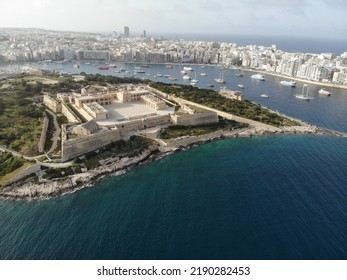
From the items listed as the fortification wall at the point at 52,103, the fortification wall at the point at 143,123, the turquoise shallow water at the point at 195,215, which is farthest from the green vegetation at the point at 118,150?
the fortification wall at the point at 52,103

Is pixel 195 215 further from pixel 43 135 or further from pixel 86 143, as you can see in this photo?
pixel 43 135

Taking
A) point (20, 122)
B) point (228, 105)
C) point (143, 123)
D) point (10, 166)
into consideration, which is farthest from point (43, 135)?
point (228, 105)

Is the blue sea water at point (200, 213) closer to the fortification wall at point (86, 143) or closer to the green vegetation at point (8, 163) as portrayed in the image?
the green vegetation at point (8, 163)

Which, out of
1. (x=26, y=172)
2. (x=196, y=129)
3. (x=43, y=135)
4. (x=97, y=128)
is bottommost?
(x=26, y=172)

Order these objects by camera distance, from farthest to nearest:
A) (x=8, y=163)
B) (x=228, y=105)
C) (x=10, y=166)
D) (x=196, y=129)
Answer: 1. (x=228, y=105)
2. (x=196, y=129)
3. (x=8, y=163)
4. (x=10, y=166)

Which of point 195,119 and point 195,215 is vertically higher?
point 195,119

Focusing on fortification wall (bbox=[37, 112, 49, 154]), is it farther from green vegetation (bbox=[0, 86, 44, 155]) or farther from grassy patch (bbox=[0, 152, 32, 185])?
grassy patch (bbox=[0, 152, 32, 185])

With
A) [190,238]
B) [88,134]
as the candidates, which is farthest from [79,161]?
[190,238]
